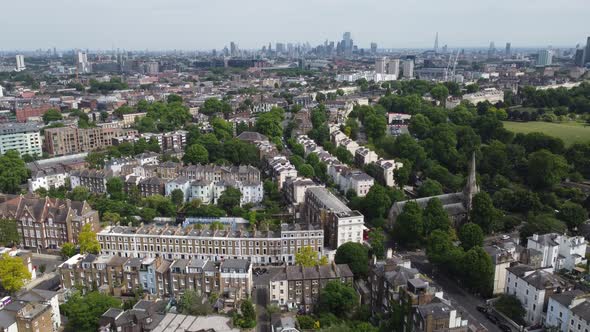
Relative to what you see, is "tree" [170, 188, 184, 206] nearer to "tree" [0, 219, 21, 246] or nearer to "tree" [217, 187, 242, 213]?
"tree" [217, 187, 242, 213]

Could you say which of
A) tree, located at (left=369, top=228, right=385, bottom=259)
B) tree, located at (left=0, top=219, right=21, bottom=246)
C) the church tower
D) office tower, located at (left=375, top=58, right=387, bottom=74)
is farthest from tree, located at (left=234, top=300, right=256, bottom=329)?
office tower, located at (left=375, top=58, right=387, bottom=74)

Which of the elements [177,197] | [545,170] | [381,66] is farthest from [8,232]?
[381,66]

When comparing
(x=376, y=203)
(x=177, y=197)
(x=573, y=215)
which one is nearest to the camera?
(x=573, y=215)

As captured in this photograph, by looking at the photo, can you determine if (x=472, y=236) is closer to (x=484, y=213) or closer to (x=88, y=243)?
(x=484, y=213)

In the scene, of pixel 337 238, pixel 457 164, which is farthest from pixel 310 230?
pixel 457 164

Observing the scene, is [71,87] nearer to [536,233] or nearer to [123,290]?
[123,290]

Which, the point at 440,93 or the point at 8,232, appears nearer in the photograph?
the point at 8,232

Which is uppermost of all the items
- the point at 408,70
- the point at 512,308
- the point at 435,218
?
the point at 408,70

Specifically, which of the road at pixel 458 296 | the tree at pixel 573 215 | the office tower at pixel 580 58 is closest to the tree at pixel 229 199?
the road at pixel 458 296
